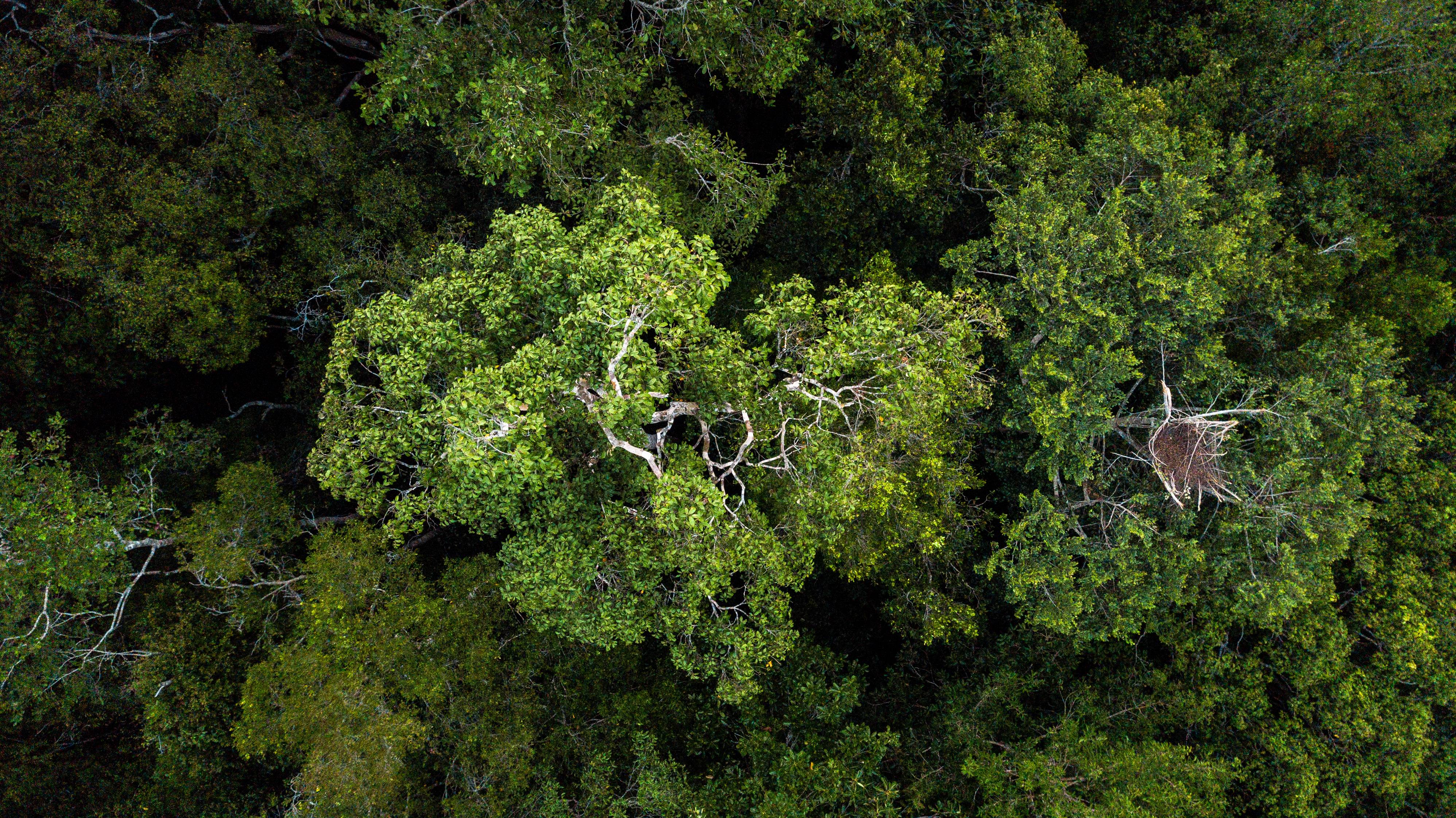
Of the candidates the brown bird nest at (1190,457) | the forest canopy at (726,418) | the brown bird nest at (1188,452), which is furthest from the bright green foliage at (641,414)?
the brown bird nest at (1190,457)

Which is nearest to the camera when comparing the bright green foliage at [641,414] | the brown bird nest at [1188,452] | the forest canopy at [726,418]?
the bright green foliage at [641,414]

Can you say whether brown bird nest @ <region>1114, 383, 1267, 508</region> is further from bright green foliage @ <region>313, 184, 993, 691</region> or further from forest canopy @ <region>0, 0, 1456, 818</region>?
bright green foliage @ <region>313, 184, 993, 691</region>

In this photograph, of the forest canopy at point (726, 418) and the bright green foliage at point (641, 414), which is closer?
the bright green foliage at point (641, 414)

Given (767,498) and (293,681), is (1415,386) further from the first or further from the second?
(293,681)

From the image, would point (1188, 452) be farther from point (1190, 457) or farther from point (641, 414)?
point (641, 414)

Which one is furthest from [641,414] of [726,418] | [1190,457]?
[1190,457]

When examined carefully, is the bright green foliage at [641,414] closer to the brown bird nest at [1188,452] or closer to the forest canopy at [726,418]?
the forest canopy at [726,418]
